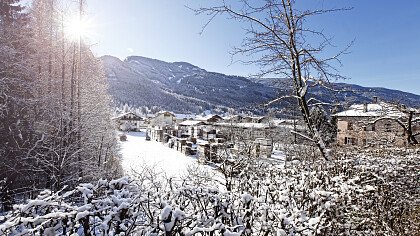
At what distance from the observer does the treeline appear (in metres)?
8.76

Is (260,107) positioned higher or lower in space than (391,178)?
higher

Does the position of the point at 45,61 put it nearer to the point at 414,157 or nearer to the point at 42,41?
the point at 42,41

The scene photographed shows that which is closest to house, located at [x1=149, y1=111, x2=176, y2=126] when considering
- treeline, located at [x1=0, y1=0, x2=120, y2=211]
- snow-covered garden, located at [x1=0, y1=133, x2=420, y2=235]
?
treeline, located at [x1=0, y1=0, x2=120, y2=211]

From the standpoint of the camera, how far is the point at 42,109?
10.7 metres

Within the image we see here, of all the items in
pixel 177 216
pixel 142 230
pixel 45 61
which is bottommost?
pixel 142 230

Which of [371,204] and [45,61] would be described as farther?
[45,61]

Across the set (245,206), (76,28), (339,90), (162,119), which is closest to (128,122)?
(162,119)

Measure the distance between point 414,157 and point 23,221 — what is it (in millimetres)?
6952

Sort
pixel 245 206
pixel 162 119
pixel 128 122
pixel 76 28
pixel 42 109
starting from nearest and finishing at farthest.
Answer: pixel 245 206, pixel 42 109, pixel 76 28, pixel 128 122, pixel 162 119

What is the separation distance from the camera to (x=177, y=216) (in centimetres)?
147

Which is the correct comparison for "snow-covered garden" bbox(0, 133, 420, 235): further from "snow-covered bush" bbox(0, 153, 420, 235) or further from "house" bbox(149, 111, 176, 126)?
"house" bbox(149, 111, 176, 126)

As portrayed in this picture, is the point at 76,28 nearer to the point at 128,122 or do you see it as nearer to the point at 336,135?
the point at 336,135

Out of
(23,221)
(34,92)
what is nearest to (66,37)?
(34,92)

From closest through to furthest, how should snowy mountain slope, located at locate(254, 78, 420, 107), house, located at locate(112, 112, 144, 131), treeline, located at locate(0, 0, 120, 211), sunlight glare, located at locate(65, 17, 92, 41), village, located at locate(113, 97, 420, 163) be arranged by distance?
snowy mountain slope, located at locate(254, 78, 420, 107), village, located at locate(113, 97, 420, 163), treeline, located at locate(0, 0, 120, 211), sunlight glare, located at locate(65, 17, 92, 41), house, located at locate(112, 112, 144, 131)
